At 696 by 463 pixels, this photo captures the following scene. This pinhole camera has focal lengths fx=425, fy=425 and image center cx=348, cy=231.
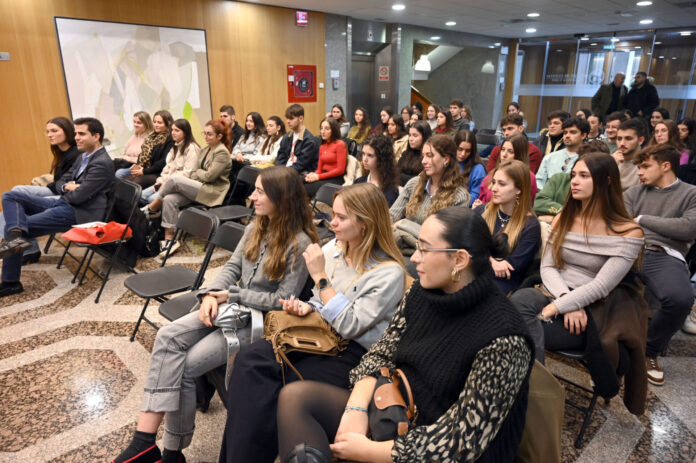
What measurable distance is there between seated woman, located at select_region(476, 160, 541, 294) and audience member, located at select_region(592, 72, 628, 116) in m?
8.78

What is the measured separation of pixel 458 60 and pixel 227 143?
11.5 metres

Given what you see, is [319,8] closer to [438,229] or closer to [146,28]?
[146,28]

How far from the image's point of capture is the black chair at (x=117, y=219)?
3.90 m

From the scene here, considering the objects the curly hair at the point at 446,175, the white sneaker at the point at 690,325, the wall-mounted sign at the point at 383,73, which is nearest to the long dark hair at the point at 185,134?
the curly hair at the point at 446,175

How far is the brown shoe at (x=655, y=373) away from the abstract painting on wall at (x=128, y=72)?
7781 mm

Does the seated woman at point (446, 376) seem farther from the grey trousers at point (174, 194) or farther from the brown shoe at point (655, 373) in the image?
the grey trousers at point (174, 194)

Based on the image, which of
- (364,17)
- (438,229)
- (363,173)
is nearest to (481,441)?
(438,229)

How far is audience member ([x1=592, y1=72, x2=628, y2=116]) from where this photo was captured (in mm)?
9445

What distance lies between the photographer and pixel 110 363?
2.95 metres

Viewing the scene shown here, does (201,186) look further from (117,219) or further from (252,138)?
(252,138)

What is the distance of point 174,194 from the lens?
5.13 meters

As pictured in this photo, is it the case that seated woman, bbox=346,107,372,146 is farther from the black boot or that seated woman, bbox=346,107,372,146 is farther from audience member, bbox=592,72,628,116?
the black boot

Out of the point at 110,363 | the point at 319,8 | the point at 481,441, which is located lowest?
the point at 110,363

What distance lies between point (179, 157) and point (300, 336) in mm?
4346
